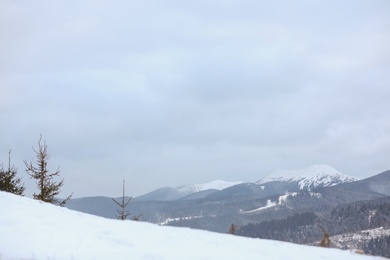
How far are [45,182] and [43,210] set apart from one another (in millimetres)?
21952

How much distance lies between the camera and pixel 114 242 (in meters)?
11.3

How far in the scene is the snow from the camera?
407 inches

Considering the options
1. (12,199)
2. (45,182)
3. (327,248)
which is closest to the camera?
(327,248)

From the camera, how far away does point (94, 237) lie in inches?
457

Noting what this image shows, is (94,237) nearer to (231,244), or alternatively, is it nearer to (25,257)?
(25,257)

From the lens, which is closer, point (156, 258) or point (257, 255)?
point (156, 258)

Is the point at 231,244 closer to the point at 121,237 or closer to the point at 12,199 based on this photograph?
the point at 121,237

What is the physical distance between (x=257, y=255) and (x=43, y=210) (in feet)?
26.2

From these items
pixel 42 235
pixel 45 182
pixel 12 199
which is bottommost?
pixel 42 235

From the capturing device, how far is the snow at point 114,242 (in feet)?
33.9

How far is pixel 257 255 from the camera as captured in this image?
11117 millimetres

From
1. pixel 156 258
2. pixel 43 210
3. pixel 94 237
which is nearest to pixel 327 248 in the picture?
pixel 156 258

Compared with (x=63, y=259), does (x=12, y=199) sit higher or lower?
higher

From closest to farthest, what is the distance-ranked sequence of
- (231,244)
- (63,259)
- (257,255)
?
(63,259), (257,255), (231,244)
